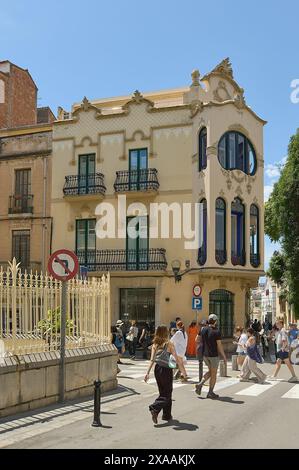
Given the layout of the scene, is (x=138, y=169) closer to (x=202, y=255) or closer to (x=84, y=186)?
(x=84, y=186)

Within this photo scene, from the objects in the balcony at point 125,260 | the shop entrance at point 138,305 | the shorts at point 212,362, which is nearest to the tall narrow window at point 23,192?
the balcony at point 125,260

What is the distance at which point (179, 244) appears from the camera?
88.2ft

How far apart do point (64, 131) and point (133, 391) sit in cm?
1910

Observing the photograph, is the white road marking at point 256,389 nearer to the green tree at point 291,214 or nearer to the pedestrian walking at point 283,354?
the pedestrian walking at point 283,354

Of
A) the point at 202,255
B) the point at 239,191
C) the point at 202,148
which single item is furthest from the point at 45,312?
the point at 239,191

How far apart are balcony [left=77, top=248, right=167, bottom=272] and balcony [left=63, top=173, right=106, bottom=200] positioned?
2.82 metres

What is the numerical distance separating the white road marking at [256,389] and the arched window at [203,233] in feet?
37.1

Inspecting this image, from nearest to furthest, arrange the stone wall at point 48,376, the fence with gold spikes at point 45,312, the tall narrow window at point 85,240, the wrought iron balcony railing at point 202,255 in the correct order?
1. the stone wall at point 48,376
2. the fence with gold spikes at point 45,312
3. the wrought iron balcony railing at point 202,255
4. the tall narrow window at point 85,240

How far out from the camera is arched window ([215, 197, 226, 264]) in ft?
87.0

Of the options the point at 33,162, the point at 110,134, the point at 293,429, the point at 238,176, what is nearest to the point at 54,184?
the point at 33,162

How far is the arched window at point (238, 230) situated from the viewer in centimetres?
2742

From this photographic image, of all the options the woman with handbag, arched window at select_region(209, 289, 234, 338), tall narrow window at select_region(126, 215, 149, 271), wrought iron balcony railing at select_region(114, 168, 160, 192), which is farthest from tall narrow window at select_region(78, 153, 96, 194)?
the woman with handbag

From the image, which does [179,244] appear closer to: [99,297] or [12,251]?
[12,251]

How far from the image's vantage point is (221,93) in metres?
28.4
